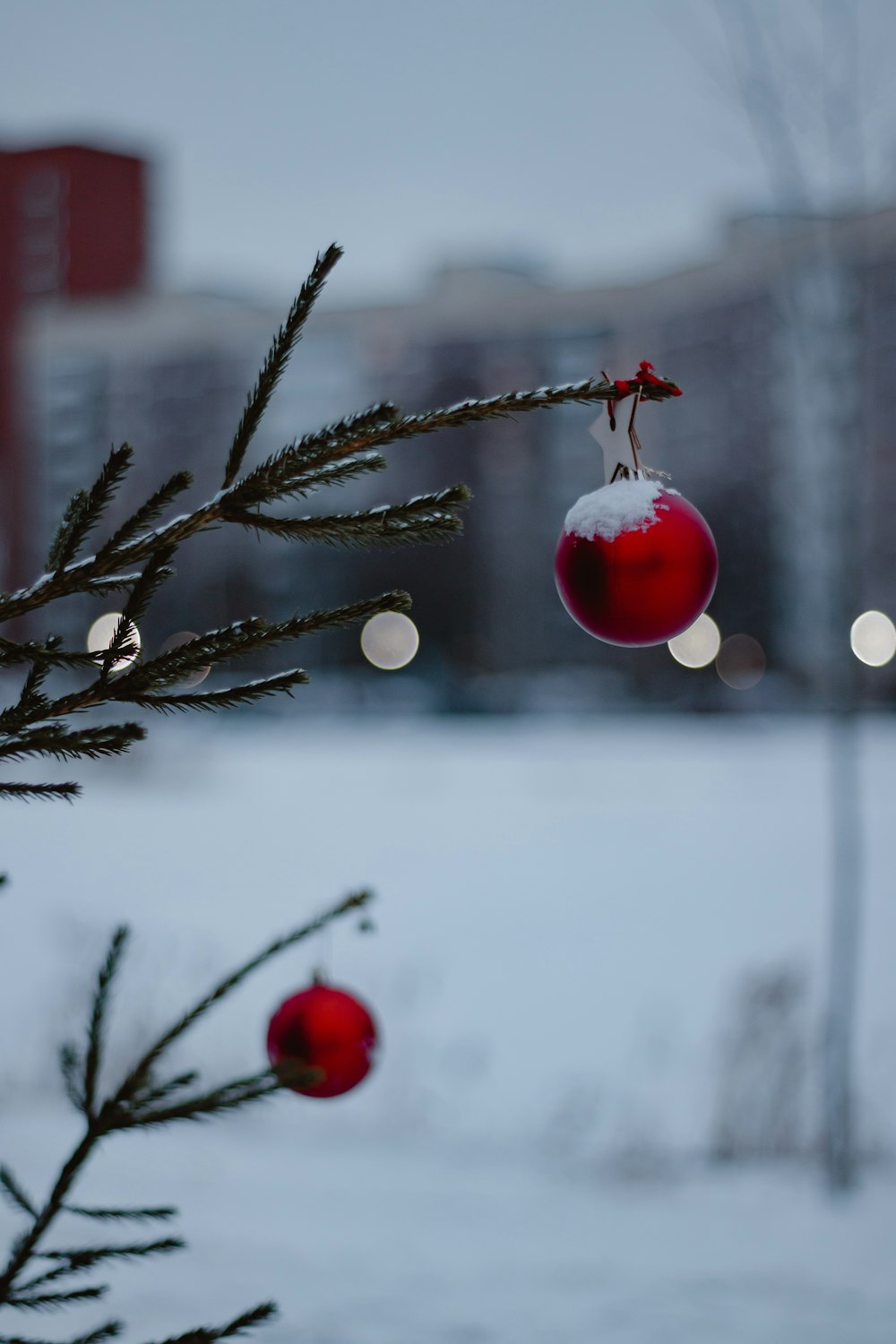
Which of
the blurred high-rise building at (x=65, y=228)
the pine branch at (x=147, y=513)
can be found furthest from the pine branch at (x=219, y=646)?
the blurred high-rise building at (x=65, y=228)

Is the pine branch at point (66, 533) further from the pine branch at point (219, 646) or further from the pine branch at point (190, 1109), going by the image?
the pine branch at point (190, 1109)

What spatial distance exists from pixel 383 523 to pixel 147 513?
0.30 m

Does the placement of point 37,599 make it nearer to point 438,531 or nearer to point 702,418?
point 438,531

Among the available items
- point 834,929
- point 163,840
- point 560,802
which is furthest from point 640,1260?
point 560,802

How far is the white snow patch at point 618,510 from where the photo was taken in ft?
5.20

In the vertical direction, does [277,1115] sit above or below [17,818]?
below

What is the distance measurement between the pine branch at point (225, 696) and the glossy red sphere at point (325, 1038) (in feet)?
3.84

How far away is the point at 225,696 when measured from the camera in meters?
1.38

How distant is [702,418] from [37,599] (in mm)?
51349

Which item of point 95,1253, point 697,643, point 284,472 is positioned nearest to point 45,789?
point 284,472

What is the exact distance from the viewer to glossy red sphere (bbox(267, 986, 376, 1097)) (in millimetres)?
2434

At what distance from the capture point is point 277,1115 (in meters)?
6.57

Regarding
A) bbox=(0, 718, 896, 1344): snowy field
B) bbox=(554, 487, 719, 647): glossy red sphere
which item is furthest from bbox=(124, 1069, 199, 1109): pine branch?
bbox=(0, 718, 896, 1344): snowy field

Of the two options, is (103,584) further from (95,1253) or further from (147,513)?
(95,1253)
